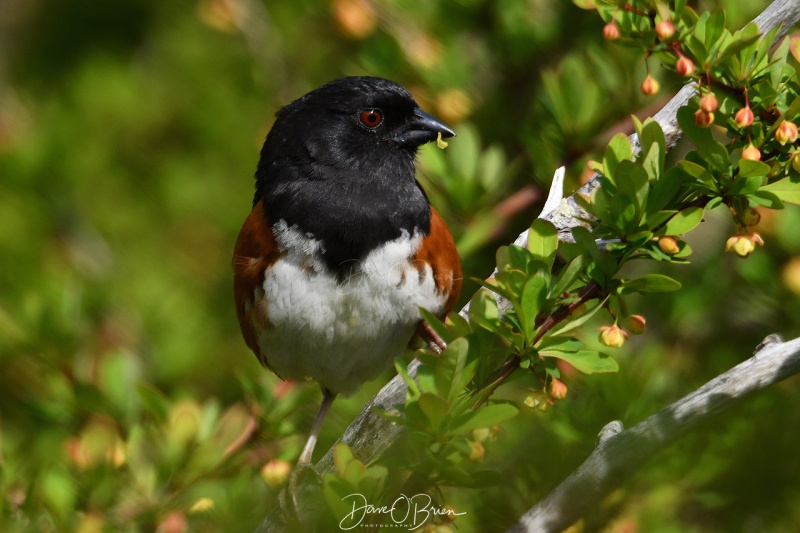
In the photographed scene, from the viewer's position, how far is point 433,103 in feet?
9.94

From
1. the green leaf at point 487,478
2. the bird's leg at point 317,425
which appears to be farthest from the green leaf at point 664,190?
the bird's leg at point 317,425

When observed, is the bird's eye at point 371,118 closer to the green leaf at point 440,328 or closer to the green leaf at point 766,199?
the green leaf at point 440,328

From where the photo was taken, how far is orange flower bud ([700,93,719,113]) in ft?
5.19

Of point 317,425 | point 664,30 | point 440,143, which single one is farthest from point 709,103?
point 317,425

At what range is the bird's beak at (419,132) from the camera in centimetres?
263

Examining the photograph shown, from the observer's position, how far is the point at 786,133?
157 cm

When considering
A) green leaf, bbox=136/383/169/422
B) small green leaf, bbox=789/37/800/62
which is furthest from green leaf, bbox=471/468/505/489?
green leaf, bbox=136/383/169/422

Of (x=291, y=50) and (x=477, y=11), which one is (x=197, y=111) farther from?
(x=477, y=11)

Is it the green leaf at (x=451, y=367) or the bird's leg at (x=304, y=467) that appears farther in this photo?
the bird's leg at (x=304, y=467)

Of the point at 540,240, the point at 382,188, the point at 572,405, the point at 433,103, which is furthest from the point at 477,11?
the point at 540,240

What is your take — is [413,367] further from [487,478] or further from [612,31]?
[612,31]

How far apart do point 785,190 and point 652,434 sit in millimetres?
424

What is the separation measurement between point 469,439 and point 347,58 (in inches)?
82.3

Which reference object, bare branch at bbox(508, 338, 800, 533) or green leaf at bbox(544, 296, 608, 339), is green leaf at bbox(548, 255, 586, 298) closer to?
green leaf at bbox(544, 296, 608, 339)
